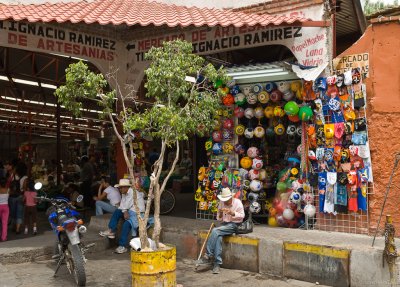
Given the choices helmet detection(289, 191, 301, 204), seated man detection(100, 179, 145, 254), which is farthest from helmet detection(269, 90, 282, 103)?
seated man detection(100, 179, 145, 254)

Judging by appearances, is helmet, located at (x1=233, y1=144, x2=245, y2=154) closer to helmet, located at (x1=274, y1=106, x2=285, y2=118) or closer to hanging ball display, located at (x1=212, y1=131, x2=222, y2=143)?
hanging ball display, located at (x1=212, y1=131, x2=222, y2=143)

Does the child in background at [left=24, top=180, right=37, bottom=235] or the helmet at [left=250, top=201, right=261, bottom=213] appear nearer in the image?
the helmet at [left=250, top=201, right=261, bottom=213]

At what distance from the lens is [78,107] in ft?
21.8

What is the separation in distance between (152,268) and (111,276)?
1646 millimetres

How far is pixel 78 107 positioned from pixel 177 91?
146 centimetres

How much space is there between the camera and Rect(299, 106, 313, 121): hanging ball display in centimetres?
806

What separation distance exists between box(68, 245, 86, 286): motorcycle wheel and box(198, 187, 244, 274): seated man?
1.96m

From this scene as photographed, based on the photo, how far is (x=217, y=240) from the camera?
298 inches

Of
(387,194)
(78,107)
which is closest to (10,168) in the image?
(78,107)

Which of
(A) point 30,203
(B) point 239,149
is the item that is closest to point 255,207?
(B) point 239,149

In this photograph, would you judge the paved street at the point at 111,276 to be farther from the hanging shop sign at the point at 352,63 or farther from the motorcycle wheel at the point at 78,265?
the hanging shop sign at the point at 352,63

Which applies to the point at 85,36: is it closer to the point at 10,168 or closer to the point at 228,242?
the point at 10,168

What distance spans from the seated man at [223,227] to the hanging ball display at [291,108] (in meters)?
1.85

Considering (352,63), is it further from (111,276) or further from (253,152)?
(111,276)
